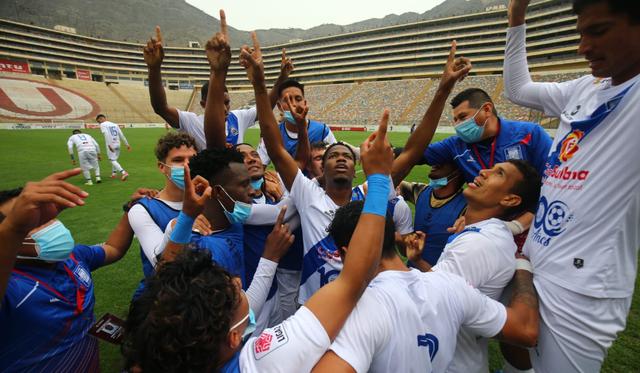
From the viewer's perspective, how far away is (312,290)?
2545 mm

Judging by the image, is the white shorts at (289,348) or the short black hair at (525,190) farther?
the short black hair at (525,190)

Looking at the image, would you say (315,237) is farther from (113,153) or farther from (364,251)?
Answer: (113,153)

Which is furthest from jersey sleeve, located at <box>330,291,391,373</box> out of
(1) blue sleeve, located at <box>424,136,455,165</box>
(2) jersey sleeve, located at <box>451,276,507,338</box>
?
(1) blue sleeve, located at <box>424,136,455,165</box>

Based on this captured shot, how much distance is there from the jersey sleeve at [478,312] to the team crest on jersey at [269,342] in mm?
892

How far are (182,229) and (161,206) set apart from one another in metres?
0.95

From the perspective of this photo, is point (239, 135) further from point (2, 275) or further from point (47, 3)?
point (47, 3)

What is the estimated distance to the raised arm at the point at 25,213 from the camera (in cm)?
137

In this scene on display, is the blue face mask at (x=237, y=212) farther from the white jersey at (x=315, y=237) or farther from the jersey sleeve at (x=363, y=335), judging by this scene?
the jersey sleeve at (x=363, y=335)

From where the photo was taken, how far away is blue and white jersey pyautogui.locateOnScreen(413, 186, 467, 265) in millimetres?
2988

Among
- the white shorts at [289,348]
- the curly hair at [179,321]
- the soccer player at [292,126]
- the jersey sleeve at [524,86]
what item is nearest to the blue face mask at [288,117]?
the soccer player at [292,126]

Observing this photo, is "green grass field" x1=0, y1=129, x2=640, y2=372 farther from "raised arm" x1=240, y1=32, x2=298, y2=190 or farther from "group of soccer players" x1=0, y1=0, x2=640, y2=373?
"raised arm" x1=240, y1=32, x2=298, y2=190

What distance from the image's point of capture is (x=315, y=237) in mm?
2512

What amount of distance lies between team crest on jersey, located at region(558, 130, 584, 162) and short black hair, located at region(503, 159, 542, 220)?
0.44 m

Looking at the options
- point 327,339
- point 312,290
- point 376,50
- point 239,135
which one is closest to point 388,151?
point 327,339
